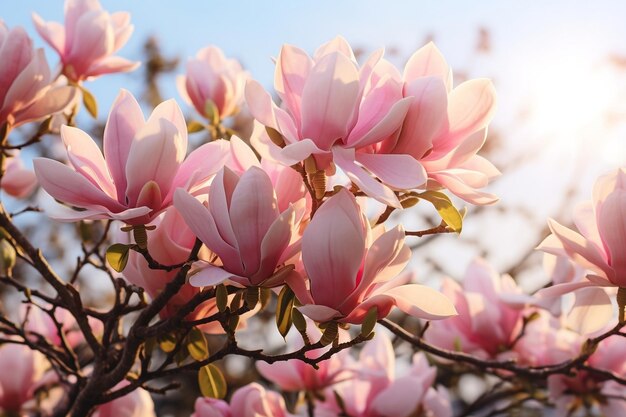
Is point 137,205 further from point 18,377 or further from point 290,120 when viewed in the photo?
point 18,377

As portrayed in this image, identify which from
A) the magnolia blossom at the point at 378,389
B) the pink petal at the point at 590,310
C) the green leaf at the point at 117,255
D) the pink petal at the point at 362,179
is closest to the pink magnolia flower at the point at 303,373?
the magnolia blossom at the point at 378,389

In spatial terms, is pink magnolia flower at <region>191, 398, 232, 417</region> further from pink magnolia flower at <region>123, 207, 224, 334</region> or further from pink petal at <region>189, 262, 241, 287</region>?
pink petal at <region>189, 262, 241, 287</region>

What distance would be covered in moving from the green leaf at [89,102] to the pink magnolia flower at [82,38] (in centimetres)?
3

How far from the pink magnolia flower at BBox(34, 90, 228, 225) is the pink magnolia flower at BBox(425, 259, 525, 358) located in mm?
851

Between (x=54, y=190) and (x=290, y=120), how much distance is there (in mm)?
271

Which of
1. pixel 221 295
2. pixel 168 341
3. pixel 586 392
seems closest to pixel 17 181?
pixel 168 341

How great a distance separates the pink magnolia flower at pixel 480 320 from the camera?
Answer: 150cm

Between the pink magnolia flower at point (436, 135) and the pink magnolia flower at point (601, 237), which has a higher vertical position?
the pink magnolia flower at point (436, 135)

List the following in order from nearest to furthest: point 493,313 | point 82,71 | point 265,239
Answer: point 265,239 < point 82,71 < point 493,313

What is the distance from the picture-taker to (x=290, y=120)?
79 cm

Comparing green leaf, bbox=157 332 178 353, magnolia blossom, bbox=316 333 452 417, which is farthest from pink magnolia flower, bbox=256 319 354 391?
green leaf, bbox=157 332 178 353

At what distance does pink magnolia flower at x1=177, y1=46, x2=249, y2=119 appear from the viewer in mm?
1525

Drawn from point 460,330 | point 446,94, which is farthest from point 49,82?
point 460,330

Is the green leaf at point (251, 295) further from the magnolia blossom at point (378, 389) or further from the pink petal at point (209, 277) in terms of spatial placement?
the magnolia blossom at point (378, 389)
